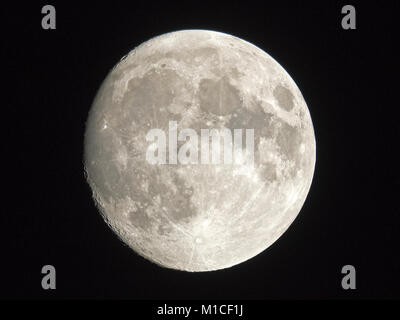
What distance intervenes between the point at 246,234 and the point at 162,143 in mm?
1179

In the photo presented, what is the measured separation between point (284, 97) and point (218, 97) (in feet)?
2.42

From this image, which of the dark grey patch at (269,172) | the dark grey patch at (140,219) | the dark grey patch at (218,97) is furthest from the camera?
the dark grey patch at (140,219)

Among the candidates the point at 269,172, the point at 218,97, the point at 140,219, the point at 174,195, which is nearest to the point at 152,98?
the point at 218,97

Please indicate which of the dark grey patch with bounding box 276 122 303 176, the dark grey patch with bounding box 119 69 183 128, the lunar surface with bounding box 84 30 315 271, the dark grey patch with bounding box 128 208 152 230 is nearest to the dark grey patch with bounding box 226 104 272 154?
the lunar surface with bounding box 84 30 315 271

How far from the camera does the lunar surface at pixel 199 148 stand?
5379mm

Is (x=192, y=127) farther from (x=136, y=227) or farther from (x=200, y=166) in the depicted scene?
(x=136, y=227)

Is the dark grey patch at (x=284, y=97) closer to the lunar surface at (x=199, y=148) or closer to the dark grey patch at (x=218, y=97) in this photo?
the lunar surface at (x=199, y=148)

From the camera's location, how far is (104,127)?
18.9 ft

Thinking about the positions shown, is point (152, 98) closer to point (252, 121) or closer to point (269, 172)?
point (252, 121)

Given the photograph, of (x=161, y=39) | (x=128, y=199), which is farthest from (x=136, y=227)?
(x=161, y=39)

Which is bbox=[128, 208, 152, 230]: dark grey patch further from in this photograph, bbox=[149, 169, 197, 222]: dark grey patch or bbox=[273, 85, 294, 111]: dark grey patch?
A: bbox=[273, 85, 294, 111]: dark grey patch

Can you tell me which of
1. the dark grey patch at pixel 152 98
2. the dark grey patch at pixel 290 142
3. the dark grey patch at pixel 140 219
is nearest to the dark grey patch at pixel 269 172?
the dark grey patch at pixel 290 142

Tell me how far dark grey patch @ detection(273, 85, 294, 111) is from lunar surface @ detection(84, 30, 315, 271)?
1 centimetres

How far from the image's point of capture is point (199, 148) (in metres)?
5.27
